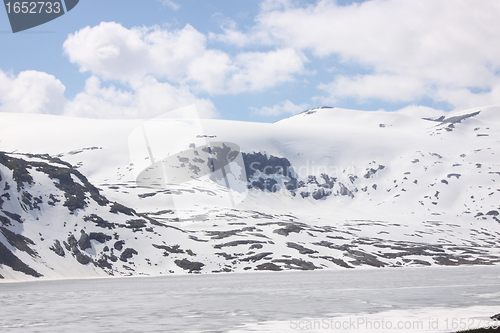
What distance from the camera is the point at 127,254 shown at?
144000mm

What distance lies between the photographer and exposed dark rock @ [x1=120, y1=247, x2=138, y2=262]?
142125mm

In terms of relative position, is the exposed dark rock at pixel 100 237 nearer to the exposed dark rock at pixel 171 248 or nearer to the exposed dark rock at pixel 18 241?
the exposed dark rock at pixel 171 248

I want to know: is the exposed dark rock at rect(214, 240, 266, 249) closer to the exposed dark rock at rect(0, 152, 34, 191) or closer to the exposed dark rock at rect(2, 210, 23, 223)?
the exposed dark rock at rect(0, 152, 34, 191)

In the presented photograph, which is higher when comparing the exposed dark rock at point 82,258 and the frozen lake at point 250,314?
the frozen lake at point 250,314

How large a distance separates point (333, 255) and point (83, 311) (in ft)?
508

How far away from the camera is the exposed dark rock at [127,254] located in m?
142

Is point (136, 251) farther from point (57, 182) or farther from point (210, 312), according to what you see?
point (210, 312)

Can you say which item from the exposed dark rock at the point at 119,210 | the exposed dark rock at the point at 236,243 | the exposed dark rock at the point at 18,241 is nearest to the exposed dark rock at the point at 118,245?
the exposed dark rock at the point at 119,210

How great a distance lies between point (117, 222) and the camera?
157 metres

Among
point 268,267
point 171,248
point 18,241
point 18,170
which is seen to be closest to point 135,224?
point 171,248

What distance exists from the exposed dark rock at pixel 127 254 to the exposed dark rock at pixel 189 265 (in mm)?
14610

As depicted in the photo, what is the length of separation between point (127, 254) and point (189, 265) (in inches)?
849

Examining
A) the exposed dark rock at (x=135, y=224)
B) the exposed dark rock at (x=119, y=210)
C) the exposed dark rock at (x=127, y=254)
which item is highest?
the exposed dark rock at (x=119, y=210)

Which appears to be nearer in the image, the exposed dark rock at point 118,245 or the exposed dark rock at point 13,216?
the exposed dark rock at point 13,216
